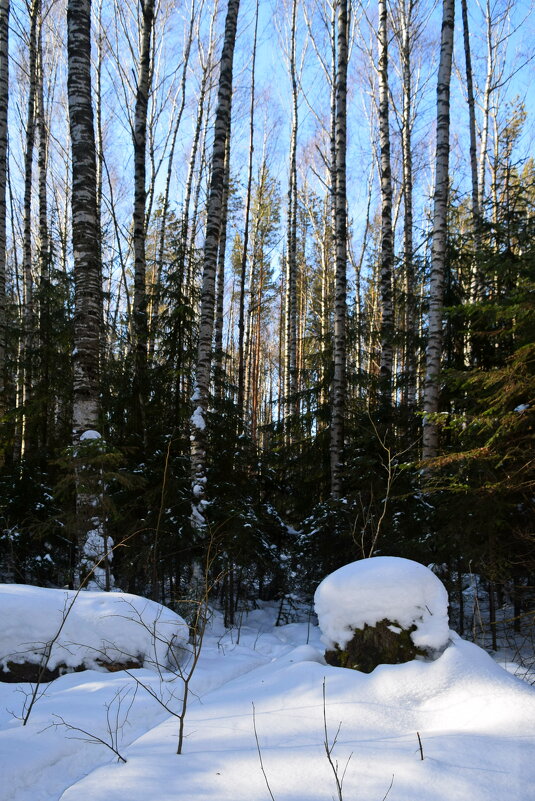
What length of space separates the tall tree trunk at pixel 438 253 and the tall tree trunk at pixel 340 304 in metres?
1.48

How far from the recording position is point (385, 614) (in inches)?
144

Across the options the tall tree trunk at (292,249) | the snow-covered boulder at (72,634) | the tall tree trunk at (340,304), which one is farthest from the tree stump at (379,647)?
the tall tree trunk at (292,249)

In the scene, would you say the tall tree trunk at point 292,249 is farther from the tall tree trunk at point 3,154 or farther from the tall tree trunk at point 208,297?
the tall tree trunk at point 3,154

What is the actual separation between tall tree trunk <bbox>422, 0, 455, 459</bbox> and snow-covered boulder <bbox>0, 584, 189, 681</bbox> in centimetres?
420

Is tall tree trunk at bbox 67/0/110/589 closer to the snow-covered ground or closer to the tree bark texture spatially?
the tree bark texture

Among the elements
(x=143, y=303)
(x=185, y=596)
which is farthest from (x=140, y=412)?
(x=185, y=596)

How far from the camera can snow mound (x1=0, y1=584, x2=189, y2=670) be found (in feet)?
12.3

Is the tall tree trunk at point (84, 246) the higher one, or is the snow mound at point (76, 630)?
the tall tree trunk at point (84, 246)

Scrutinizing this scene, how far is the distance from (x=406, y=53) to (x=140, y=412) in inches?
543

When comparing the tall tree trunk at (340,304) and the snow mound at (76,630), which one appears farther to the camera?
the tall tree trunk at (340,304)

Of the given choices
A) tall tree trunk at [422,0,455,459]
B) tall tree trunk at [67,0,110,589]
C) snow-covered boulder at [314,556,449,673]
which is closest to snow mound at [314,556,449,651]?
snow-covered boulder at [314,556,449,673]

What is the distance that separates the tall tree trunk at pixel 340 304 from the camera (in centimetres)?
785

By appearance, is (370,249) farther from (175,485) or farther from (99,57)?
(175,485)

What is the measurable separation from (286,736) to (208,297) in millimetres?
5559
